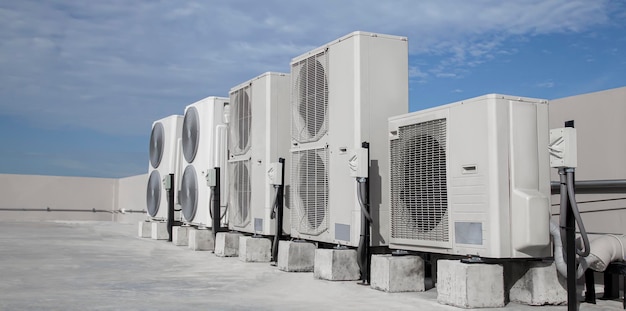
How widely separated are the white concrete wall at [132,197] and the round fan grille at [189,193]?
11432 mm

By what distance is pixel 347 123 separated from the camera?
871 cm

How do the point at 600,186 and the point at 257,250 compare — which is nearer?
the point at 600,186

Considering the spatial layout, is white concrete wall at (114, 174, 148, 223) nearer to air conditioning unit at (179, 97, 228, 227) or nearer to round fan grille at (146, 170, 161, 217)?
round fan grille at (146, 170, 161, 217)

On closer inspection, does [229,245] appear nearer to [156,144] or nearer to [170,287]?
[170,287]

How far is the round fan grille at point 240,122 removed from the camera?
12.3m

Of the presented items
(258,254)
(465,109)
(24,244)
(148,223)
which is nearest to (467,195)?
(465,109)

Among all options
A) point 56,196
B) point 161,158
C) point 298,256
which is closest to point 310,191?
point 298,256

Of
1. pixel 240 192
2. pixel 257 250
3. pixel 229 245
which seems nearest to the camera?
pixel 257 250

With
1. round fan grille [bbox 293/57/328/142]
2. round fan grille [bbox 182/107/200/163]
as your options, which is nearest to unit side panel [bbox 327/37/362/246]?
round fan grille [bbox 293/57/328/142]

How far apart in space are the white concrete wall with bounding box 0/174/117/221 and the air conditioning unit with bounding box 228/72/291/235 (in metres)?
19.2

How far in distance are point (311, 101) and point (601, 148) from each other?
13.4 feet

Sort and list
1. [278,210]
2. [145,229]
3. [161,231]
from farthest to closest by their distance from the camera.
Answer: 1. [145,229]
2. [161,231]
3. [278,210]

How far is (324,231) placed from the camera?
9258 millimetres

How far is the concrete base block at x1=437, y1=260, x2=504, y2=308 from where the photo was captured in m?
6.49
